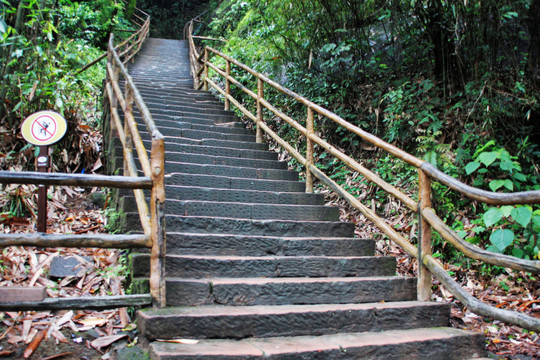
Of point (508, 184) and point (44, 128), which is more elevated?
point (44, 128)

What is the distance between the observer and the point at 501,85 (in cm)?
468

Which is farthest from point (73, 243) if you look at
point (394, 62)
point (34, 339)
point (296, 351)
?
point (394, 62)

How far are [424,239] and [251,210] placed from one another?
5.60ft

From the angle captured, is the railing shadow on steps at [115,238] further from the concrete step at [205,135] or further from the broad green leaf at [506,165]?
the broad green leaf at [506,165]

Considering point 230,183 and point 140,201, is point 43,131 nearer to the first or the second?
point 140,201

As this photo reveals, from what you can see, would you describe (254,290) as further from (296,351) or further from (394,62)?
(394,62)

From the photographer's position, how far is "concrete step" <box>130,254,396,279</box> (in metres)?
3.11

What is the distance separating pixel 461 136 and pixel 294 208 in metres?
2.18

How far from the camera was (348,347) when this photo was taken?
102 inches

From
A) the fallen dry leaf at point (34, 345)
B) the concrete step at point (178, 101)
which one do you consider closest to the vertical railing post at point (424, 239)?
the fallen dry leaf at point (34, 345)

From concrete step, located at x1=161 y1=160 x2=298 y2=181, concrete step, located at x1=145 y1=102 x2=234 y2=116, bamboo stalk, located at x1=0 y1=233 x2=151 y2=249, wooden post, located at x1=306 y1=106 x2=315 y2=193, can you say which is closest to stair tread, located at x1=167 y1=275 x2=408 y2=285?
bamboo stalk, located at x1=0 y1=233 x2=151 y2=249

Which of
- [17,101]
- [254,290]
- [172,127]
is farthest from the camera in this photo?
[172,127]

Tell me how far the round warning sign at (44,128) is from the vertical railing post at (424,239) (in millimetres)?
3259

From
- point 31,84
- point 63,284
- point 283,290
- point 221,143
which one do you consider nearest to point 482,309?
point 283,290
